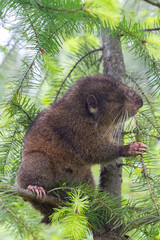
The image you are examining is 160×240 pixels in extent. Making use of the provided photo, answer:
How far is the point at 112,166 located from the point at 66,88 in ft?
4.22

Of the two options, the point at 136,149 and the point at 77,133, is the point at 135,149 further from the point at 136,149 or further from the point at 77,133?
the point at 77,133

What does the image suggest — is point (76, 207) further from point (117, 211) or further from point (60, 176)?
point (60, 176)

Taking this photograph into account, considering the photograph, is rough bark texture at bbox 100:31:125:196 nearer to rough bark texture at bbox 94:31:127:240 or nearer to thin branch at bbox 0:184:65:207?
rough bark texture at bbox 94:31:127:240

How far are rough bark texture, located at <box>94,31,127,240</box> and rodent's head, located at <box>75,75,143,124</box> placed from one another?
12 cm

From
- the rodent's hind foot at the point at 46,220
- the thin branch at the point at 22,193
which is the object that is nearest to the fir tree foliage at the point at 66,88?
the thin branch at the point at 22,193

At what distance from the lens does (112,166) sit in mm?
3281

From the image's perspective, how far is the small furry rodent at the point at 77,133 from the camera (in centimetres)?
303

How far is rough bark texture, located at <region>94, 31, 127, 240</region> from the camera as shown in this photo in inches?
111

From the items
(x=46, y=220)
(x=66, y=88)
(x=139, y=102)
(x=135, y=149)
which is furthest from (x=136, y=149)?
(x=66, y=88)

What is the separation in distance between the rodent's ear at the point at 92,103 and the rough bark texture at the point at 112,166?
35 centimetres

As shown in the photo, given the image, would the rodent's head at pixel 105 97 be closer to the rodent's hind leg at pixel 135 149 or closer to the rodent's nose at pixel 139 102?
the rodent's nose at pixel 139 102

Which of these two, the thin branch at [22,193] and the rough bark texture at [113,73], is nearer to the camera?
the thin branch at [22,193]

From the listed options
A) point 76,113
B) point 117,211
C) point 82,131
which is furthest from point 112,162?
point 117,211

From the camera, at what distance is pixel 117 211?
88.7 inches
